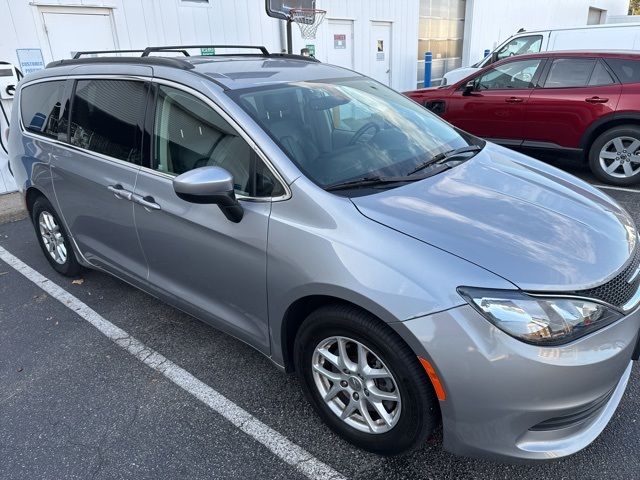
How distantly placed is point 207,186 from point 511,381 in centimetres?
143

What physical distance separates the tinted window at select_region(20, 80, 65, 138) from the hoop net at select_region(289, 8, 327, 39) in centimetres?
461

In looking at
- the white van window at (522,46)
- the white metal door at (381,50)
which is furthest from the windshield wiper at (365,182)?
the white metal door at (381,50)

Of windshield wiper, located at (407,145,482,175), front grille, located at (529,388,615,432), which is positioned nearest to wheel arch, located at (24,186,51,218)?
windshield wiper, located at (407,145,482,175)

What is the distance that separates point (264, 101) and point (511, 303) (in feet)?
5.16

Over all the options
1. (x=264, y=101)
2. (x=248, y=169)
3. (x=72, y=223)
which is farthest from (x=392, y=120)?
(x=72, y=223)

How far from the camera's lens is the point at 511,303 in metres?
1.74

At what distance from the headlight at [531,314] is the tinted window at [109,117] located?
2114mm

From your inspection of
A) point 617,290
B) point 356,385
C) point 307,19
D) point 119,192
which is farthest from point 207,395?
point 307,19

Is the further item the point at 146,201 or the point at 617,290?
the point at 146,201

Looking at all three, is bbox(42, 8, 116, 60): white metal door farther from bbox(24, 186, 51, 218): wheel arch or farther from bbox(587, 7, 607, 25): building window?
bbox(587, 7, 607, 25): building window

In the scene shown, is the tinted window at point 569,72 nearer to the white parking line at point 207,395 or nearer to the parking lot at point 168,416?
the parking lot at point 168,416

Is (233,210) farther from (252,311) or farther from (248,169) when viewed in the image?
(252,311)

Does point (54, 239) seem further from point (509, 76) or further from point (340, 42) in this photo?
point (340, 42)

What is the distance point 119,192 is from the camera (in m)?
2.93
